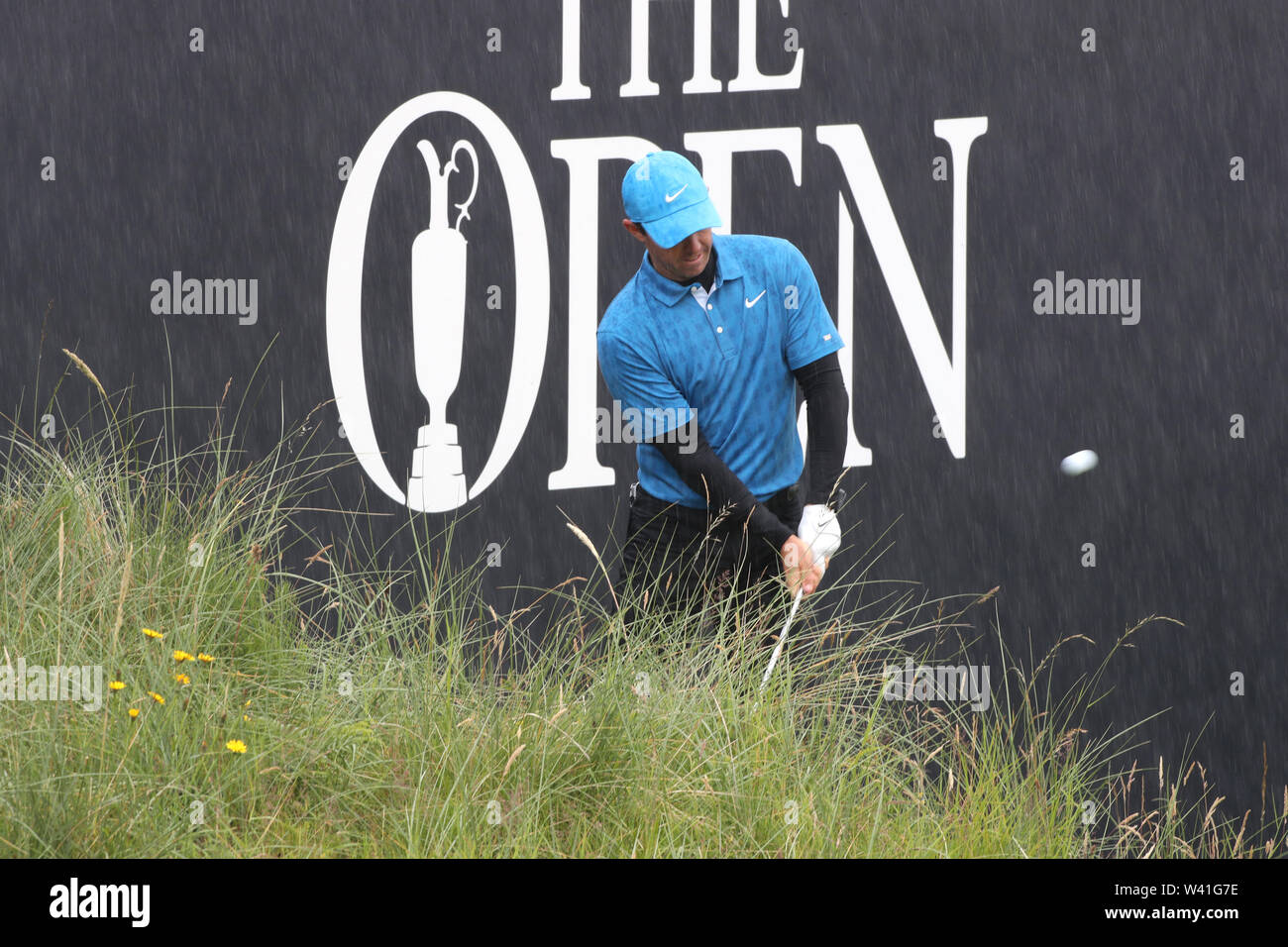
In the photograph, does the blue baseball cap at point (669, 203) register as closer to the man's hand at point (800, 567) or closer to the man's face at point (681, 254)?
the man's face at point (681, 254)

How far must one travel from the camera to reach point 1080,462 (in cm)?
489

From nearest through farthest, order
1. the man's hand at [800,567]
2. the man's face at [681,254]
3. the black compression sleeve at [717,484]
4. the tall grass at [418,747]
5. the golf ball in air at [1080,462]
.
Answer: the tall grass at [418,747] → the man's hand at [800,567] → the black compression sleeve at [717,484] → the man's face at [681,254] → the golf ball in air at [1080,462]

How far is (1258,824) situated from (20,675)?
4634 millimetres

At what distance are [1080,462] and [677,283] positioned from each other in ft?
6.65

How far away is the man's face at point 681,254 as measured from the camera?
3830 mm

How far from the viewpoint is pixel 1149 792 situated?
16.0 ft

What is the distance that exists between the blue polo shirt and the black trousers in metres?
0.10

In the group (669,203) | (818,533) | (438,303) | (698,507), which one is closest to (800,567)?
(818,533)

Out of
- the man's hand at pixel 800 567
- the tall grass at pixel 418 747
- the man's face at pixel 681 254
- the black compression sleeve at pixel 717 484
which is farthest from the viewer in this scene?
the man's face at pixel 681 254

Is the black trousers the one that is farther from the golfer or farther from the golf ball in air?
the golf ball in air

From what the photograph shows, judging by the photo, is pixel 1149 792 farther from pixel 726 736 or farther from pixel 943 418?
pixel 726 736

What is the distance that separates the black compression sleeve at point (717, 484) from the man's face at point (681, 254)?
0.58m

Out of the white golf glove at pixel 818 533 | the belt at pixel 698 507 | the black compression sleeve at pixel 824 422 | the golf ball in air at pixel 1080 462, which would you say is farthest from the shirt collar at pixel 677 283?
the golf ball in air at pixel 1080 462
